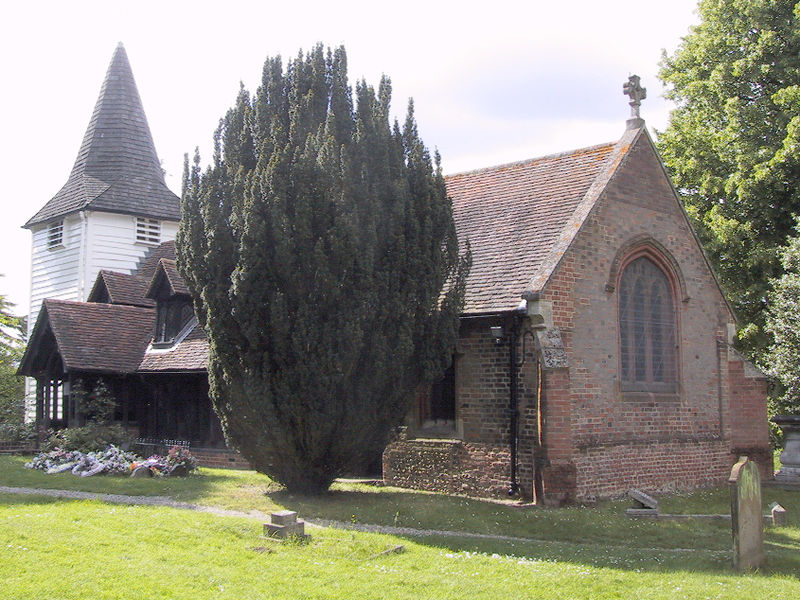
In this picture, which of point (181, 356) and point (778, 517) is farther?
point (181, 356)

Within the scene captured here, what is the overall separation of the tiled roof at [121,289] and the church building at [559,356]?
201 centimetres

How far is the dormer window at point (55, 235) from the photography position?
29688 mm

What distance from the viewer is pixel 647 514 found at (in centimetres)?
1372

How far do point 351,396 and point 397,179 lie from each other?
3829 mm

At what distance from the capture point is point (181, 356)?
21453 mm

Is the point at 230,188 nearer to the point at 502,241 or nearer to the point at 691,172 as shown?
the point at 502,241

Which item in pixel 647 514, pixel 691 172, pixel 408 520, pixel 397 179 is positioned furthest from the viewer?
pixel 691 172

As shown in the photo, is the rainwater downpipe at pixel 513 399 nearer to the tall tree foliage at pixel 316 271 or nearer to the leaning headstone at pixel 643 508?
the tall tree foliage at pixel 316 271

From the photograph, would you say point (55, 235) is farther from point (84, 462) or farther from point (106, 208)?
point (84, 462)

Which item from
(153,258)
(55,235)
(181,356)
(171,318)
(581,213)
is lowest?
(181,356)

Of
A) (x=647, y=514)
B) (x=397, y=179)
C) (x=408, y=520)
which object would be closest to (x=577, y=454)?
(x=647, y=514)

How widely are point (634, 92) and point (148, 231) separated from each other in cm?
1826

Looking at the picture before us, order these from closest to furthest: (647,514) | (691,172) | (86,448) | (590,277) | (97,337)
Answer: (647,514) → (590,277) → (86,448) → (97,337) → (691,172)

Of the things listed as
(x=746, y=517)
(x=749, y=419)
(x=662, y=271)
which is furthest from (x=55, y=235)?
(x=746, y=517)
